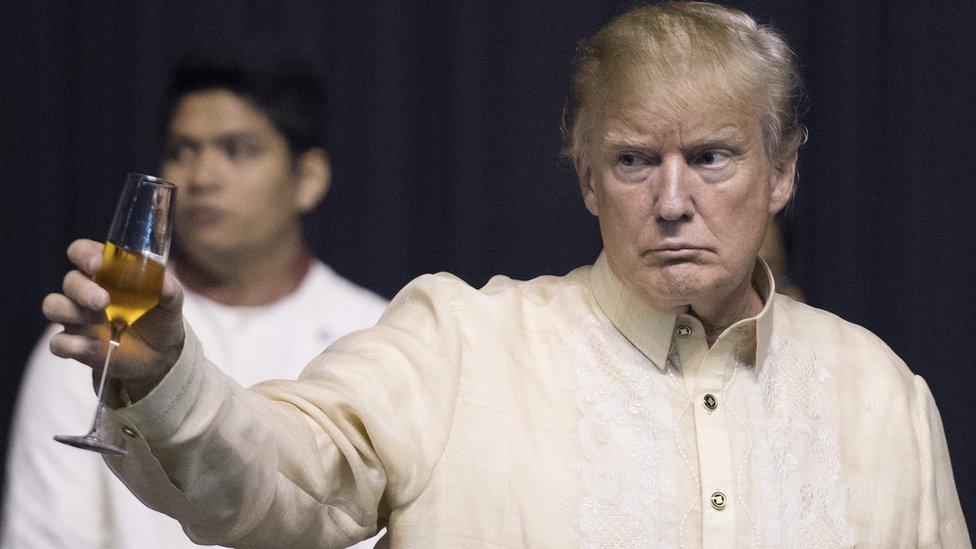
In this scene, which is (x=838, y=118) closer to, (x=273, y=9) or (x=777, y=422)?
(x=273, y=9)

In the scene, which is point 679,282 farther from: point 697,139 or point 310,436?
point 310,436

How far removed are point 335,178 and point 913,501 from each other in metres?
1.86

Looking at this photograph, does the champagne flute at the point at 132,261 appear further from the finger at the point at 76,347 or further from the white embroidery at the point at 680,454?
the white embroidery at the point at 680,454

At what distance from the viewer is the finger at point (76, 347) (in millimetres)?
1448

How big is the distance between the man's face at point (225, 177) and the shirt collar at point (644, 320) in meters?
1.42

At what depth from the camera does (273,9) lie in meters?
3.73

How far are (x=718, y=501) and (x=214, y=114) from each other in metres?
1.85

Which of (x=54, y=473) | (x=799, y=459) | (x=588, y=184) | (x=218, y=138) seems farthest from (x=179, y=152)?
(x=799, y=459)

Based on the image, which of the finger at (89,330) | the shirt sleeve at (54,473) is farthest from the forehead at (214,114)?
the finger at (89,330)

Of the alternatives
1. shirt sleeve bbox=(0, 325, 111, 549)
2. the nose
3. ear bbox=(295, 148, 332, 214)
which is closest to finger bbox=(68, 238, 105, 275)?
the nose

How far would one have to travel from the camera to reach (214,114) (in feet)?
11.4

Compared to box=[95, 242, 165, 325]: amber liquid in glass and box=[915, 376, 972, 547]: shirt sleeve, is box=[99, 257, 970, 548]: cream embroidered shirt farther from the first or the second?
box=[95, 242, 165, 325]: amber liquid in glass

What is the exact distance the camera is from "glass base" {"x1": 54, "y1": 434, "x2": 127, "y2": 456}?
1.46 metres

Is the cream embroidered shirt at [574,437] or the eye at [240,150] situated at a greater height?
the eye at [240,150]
